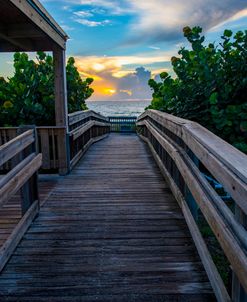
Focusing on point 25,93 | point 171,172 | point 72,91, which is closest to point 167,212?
point 171,172

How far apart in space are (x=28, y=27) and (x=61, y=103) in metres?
1.49

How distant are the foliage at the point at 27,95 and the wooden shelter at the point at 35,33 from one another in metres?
0.86

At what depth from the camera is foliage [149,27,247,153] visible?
5625 mm

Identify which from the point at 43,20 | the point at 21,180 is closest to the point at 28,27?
the point at 43,20

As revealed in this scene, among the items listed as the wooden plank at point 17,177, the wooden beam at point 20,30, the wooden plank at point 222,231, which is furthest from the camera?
the wooden beam at point 20,30

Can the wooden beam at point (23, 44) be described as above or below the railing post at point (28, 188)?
above

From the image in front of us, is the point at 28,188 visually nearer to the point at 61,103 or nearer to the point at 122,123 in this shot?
the point at 61,103

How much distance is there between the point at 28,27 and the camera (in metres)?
5.60

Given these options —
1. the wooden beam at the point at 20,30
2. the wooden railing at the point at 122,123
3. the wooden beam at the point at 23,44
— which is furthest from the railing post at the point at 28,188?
the wooden railing at the point at 122,123

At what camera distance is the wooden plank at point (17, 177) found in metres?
2.75

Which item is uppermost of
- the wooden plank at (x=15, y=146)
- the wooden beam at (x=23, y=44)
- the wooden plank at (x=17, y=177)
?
the wooden beam at (x=23, y=44)

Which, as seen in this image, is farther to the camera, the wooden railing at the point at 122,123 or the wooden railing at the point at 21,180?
the wooden railing at the point at 122,123

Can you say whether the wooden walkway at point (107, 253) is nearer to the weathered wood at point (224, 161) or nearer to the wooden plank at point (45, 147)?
the weathered wood at point (224, 161)

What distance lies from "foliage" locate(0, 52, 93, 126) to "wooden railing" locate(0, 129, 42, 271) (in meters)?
3.65
